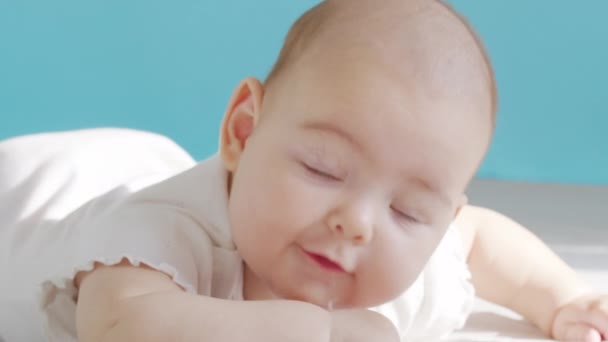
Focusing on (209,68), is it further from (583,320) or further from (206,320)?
(206,320)

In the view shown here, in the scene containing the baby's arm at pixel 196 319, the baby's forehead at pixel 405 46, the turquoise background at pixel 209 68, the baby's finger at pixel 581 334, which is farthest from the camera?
the turquoise background at pixel 209 68


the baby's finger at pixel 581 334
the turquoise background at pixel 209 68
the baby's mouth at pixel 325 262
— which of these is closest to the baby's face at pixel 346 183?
the baby's mouth at pixel 325 262

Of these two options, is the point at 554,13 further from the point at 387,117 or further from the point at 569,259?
the point at 387,117

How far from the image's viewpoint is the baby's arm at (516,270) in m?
1.16

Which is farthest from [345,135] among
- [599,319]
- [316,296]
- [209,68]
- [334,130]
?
[209,68]

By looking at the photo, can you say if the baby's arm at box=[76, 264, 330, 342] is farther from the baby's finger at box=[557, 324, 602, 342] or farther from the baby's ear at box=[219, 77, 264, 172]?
the baby's finger at box=[557, 324, 602, 342]

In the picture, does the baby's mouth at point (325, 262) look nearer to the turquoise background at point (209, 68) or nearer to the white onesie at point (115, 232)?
the white onesie at point (115, 232)

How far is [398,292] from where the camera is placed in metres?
0.82

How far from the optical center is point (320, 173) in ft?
2.49

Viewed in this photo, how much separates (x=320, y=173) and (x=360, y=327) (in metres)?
0.12

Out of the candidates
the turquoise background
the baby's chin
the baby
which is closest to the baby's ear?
the baby

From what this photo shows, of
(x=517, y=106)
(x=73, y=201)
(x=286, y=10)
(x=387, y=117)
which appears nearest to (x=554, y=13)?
(x=517, y=106)

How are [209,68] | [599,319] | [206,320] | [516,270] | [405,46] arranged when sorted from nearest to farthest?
[206,320] → [405,46] → [599,319] → [516,270] → [209,68]

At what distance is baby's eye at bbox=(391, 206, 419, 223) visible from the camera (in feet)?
2.53
